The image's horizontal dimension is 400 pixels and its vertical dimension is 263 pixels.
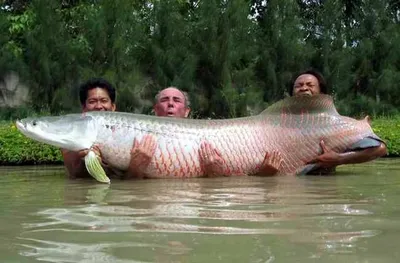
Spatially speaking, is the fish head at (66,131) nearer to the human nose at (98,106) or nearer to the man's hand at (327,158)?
the human nose at (98,106)

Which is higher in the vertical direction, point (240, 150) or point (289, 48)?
point (289, 48)

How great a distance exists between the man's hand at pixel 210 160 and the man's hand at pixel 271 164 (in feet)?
1.11

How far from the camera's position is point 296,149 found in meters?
5.04

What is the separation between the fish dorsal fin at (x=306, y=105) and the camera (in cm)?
508

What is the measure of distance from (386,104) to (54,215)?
13.4 metres

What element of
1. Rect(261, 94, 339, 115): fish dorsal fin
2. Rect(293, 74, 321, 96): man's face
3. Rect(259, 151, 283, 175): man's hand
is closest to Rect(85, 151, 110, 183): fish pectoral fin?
Rect(259, 151, 283, 175): man's hand

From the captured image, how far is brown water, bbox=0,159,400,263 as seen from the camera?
5.74ft

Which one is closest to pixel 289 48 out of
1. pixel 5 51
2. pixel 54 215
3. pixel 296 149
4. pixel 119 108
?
pixel 119 108

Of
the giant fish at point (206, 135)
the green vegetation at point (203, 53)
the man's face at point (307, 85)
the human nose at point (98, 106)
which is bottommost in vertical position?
the giant fish at point (206, 135)

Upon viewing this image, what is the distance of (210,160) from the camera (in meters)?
4.77

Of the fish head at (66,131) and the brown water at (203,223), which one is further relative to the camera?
the fish head at (66,131)

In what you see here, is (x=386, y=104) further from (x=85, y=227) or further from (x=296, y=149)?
(x=85, y=227)

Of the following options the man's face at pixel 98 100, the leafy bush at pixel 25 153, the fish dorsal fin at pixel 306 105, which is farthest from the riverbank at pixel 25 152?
the fish dorsal fin at pixel 306 105

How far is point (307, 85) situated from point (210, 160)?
126 cm
